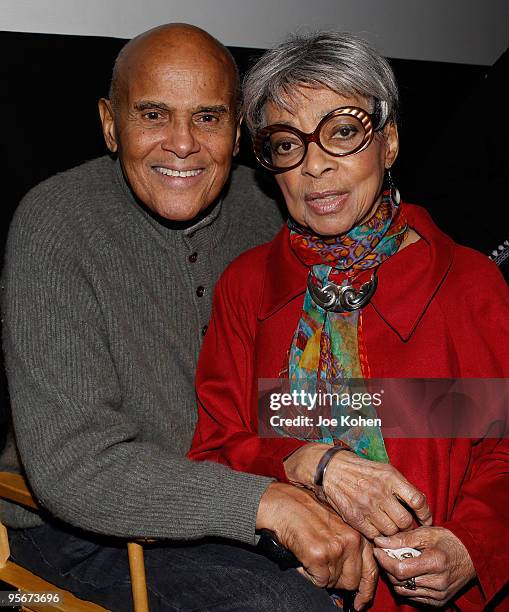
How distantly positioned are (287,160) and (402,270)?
34 centimetres

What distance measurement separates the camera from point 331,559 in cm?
164

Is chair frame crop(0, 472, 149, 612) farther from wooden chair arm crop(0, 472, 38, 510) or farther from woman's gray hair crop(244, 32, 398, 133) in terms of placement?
woman's gray hair crop(244, 32, 398, 133)

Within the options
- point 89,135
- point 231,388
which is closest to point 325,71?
point 231,388

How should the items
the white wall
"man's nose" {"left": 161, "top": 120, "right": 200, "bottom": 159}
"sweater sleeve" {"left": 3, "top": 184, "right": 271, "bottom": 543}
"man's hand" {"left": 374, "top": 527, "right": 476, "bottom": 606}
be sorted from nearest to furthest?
"man's hand" {"left": 374, "top": 527, "right": 476, "bottom": 606} → "sweater sleeve" {"left": 3, "top": 184, "right": 271, "bottom": 543} → "man's nose" {"left": 161, "top": 120, "right": 200, "bottom": 159} → the white wall

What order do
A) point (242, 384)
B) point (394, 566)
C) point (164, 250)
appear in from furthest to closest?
point (164, 250) < point (242, 384) < point (394, 566)

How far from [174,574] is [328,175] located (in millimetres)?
922

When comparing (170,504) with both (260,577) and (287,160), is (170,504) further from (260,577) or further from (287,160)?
(287,160)

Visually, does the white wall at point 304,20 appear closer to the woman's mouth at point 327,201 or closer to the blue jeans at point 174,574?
the woman's mouth at point 327,201

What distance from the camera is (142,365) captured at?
6.35 ft

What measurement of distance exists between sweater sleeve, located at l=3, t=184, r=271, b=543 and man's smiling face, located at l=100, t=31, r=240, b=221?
253 millimetres

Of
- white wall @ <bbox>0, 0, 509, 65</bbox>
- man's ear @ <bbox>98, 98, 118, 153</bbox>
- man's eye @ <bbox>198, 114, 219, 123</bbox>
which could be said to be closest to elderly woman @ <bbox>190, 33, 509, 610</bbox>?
man's eye @ <bbox>198, 114, 219, 123</bbox>

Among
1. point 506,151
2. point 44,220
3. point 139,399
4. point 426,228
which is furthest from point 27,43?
point 506,151

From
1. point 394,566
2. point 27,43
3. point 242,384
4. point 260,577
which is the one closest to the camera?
point 394,566

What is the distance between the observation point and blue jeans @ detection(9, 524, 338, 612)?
5.74 feet
